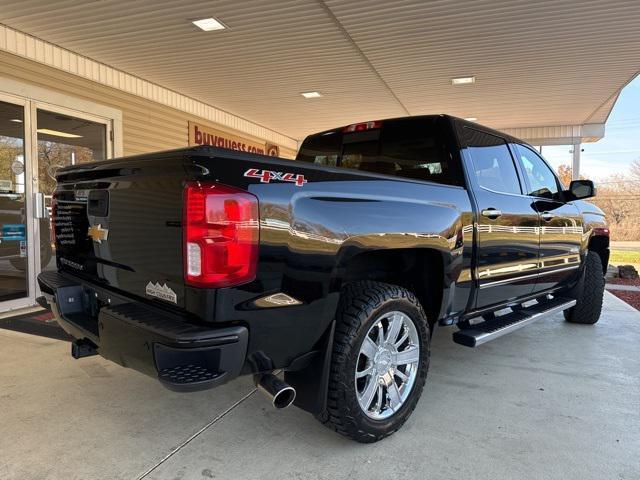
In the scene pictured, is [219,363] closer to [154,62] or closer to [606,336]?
[606,336]

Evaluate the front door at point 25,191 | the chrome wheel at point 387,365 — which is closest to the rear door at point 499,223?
the chrome wheel at point 387,365

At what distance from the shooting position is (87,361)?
150 inches

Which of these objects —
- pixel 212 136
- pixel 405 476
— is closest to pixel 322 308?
pixel 405 476

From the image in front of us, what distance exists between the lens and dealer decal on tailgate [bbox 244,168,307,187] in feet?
6.45

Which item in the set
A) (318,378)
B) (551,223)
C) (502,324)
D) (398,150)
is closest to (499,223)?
(502,324)

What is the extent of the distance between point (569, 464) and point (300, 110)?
8.92 meters

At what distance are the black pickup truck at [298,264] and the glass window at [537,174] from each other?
465 millimetres

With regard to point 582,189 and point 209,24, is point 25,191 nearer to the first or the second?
point 209,24

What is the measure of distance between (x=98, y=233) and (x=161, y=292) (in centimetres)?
70

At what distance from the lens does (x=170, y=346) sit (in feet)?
6.05

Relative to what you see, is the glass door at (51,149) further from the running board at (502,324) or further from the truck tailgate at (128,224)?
the running board at (502,324)

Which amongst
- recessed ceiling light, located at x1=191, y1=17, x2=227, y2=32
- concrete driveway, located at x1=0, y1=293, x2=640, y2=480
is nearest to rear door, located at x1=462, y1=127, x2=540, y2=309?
concrete driveway, located at x1=0, y1=293, x2=640, y2=480

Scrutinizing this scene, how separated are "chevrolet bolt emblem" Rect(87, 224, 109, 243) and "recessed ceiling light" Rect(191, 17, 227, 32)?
3.87 meters

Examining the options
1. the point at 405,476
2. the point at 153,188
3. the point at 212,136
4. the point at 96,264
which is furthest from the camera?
the point at 212,136
